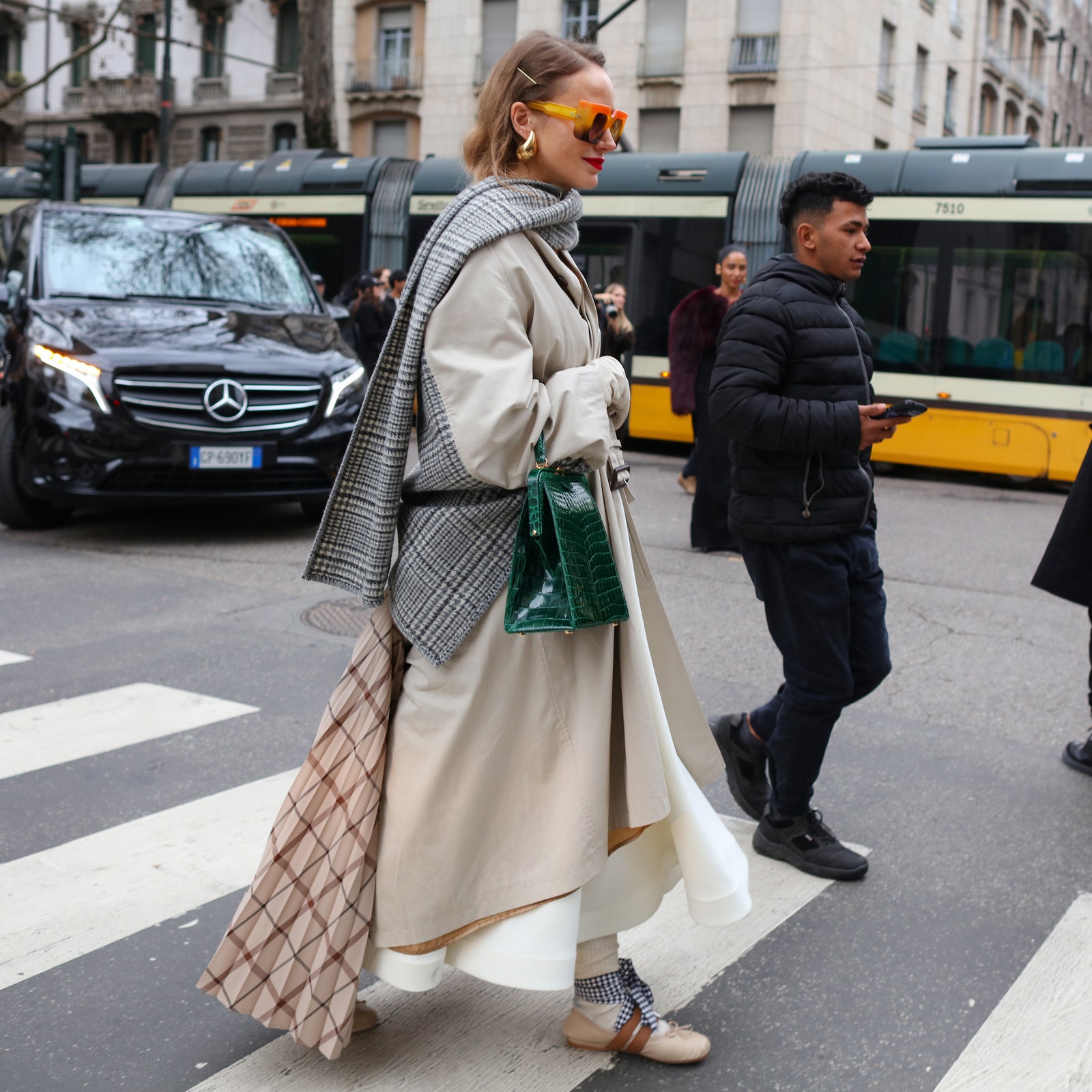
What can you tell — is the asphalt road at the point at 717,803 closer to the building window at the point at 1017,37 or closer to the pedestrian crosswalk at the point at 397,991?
the pedestrian crosswalk at the point at 397,991

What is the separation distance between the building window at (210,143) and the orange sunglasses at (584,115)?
1704 inches

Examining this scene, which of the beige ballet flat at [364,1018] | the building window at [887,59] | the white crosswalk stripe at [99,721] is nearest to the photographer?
the beige ballet flat at [364,1018]

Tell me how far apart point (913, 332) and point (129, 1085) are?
502 inches

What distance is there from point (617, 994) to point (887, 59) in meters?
37.7

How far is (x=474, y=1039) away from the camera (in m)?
2.70

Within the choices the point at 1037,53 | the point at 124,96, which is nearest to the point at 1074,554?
the point at 124,96

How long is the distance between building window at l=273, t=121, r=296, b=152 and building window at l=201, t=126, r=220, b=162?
218cm

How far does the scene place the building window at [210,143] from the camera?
141 feet

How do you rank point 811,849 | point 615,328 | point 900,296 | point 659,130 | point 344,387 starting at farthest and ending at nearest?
point 659,130 → point 900,296 → point 615,328 → point 344,387 → point 811,849

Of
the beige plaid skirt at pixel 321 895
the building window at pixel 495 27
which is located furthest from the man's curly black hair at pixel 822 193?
the building window at pixel 495 27

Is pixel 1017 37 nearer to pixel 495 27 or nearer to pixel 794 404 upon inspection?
pixel 495 27

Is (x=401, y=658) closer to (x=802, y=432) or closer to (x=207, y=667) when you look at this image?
(x=802, y=432)

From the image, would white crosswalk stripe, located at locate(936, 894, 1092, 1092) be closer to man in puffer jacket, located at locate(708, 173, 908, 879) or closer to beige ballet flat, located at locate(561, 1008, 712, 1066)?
beige ballet flat, located at locate(561, 1008, 712, 1066)

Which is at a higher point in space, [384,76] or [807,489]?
[384,76]
